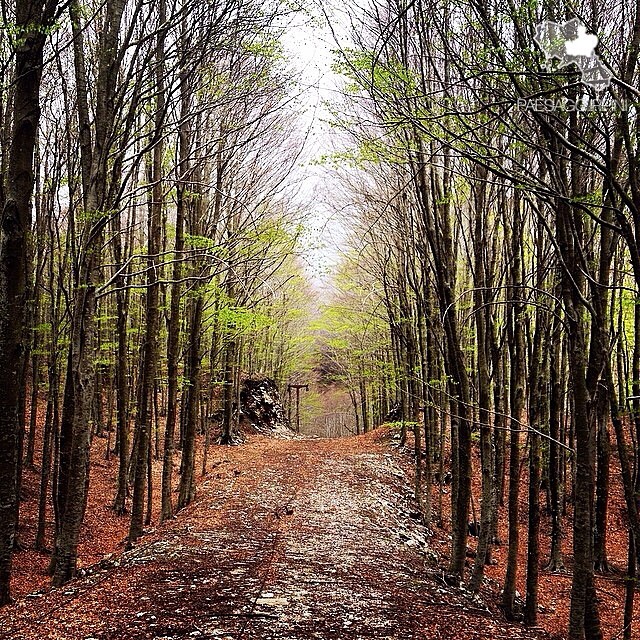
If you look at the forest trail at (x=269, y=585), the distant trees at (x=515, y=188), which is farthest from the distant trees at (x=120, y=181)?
the distant trees at (x=515, y=188)

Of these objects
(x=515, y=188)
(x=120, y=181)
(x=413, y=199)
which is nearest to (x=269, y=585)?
(x=515, y=188)

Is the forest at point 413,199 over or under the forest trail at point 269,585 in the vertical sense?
over

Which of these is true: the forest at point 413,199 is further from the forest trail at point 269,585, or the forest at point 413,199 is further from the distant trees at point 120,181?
the forest trail at point 269,585

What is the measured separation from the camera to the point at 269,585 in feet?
19.6

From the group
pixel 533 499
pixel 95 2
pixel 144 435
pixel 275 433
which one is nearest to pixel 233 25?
pixel 95 2

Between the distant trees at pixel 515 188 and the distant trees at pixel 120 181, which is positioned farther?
the distant trees at pixel 120 181

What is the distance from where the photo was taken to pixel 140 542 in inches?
329

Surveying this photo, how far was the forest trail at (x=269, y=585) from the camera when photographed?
15.0 ft

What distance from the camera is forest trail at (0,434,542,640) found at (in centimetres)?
457

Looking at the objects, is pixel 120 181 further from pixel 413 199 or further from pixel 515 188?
pixel 515 188

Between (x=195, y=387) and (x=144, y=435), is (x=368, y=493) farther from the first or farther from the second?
(x=144, y=435)

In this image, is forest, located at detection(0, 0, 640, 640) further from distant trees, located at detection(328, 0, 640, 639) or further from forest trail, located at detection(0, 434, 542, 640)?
forest trail, located at detection(0, 434, 542, 640)

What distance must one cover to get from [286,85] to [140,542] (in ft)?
27.0

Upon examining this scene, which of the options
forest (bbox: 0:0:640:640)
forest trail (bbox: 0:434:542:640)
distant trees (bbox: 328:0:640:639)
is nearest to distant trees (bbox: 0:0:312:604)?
forest (bbox: 0:0:640:640)
